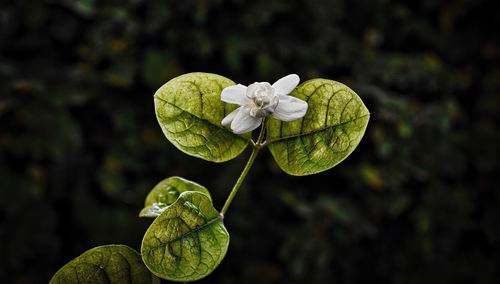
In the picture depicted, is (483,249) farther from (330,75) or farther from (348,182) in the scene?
(330,75)

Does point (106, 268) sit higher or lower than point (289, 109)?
lower

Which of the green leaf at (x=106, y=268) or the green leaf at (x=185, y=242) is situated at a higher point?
the green leaf at (x=185, y=242)

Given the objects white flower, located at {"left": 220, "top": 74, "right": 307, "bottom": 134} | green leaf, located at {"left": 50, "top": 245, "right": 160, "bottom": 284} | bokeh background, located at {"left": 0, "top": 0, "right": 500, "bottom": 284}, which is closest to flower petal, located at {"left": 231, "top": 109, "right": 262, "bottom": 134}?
white flower, located at {"left": 220, "top": 74, "right": 307, "bottom": 134}

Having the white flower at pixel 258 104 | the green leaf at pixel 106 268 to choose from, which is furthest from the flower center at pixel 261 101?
the green leaf at pixel 106 268

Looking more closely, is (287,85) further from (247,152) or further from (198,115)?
(247,152)

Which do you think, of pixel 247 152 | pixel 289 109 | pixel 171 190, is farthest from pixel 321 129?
pixel 247 152

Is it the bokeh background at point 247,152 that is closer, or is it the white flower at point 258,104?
the white flower at point 258,104

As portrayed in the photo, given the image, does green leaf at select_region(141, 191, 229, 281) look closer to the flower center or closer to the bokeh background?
the flower center

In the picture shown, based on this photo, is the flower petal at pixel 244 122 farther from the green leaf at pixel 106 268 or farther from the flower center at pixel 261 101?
the green leaf at pixel 106 268
